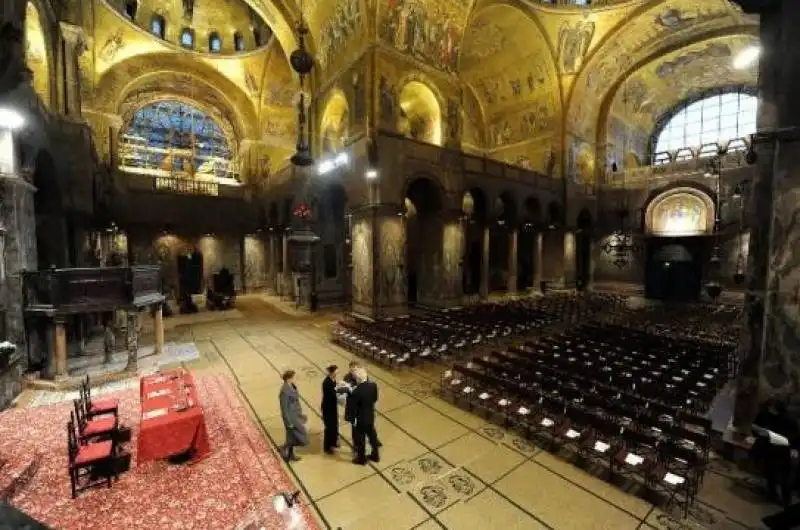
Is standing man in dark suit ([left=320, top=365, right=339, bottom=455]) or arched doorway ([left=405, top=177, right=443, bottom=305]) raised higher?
arched doorway ([left=405, top=177, right=443, bottom=305])

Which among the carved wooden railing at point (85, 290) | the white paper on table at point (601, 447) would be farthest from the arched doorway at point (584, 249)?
the carved wooden railing at point (85, 290)

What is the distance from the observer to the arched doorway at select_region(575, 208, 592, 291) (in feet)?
85.8

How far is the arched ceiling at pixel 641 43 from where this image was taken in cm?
1889

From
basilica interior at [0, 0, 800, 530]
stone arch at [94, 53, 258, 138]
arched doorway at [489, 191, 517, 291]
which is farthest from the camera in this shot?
arched doorway at [489, 191, 517, 291]

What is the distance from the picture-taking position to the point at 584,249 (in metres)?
26.8

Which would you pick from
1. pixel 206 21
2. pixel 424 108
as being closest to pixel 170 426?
pixel 424 108

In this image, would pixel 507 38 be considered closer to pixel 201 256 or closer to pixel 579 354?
pixel 579 354

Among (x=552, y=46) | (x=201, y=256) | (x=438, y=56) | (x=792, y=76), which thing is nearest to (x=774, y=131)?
(x=792, y=76)

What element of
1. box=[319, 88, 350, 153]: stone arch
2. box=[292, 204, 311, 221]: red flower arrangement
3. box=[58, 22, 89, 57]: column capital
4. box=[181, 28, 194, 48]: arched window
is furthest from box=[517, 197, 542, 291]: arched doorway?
box=[181, 28, 194, 48]: arched window

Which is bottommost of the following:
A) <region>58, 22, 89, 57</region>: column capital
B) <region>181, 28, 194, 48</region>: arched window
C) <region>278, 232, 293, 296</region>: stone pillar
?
<region>278, 232, 293, 296</region>: stone pillar

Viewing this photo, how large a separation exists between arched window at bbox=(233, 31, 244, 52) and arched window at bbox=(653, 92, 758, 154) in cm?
3110

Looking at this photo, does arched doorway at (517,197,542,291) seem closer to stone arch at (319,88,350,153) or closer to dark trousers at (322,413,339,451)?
stone arch at (319,88,350,153)

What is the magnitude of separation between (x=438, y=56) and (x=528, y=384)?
1555 cm

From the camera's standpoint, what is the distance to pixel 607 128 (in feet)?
84.3
